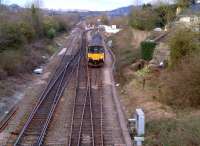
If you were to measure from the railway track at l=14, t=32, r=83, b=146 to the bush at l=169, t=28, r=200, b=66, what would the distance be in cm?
A: 793

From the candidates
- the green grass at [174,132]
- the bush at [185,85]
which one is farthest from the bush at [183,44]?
the green grass at [174,132]

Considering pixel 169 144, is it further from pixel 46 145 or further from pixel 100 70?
pixel 100 70

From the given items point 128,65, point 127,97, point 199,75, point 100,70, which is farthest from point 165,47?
point 199,75

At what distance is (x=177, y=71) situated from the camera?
23797mm

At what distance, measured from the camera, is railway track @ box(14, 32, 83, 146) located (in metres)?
19.5

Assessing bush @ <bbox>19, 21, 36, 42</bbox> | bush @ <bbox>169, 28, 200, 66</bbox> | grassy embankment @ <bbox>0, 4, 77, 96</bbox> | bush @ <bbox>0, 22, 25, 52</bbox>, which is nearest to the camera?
bush @ <bbox>169, 28, 200, 66</bbox>

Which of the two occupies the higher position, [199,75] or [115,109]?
[199,75]

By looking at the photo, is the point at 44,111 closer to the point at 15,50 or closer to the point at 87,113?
the point at 87,113

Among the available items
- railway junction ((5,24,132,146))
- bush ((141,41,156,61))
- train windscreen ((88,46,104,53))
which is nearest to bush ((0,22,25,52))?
railway junction ((5,24,132,146))

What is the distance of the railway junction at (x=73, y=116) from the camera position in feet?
64.3

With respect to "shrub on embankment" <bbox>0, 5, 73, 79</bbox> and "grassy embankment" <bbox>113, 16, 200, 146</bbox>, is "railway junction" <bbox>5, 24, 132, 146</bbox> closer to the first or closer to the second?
"grassy embankment" <bbox>113, 16, 200, 146</bbox>

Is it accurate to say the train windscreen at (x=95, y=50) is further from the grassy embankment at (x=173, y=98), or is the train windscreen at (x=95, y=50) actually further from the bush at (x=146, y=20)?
the bush at (x=146, y=20)

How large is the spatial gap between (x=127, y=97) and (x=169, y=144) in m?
12.8

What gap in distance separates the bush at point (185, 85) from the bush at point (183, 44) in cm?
325
